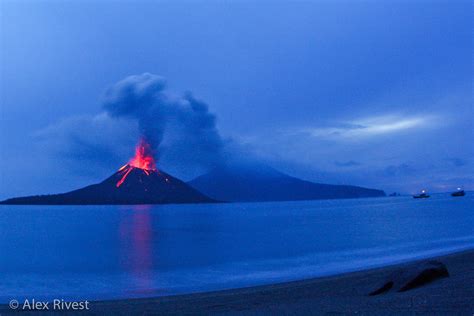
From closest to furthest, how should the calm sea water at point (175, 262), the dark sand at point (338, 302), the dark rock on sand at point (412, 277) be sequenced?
the dark sand at point (338, 302) < the dark rock on sand at point (412, 277) < the calm sea water at point (175, 262)

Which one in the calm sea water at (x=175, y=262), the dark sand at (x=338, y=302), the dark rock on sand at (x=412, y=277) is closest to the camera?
the dark sand at (x=338, y=302)

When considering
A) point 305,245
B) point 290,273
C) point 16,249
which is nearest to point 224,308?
point 290,273

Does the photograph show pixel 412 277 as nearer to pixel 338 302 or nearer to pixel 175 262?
pixel 338 302

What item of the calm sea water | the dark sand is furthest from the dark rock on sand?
the calm sea water

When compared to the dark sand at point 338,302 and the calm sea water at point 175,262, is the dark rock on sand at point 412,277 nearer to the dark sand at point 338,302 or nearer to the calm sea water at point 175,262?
the dark sand at point 338,302

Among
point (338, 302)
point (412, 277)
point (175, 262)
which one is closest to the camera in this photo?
point (338, 302)

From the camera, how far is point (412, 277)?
9.80m

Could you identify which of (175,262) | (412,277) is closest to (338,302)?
(412,277)

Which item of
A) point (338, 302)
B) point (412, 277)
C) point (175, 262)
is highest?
point (175, 262)

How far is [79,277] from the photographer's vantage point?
2184 centimetres

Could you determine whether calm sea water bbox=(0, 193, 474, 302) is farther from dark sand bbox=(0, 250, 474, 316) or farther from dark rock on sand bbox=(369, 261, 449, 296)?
dark rock on sand bbox=(369, 261, 449, 296)

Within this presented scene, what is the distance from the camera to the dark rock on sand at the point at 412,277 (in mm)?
9664

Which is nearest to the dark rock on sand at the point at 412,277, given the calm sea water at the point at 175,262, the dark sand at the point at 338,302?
the dark sand at the point at 338,302

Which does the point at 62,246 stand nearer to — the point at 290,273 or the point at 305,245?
the point at 305,245
